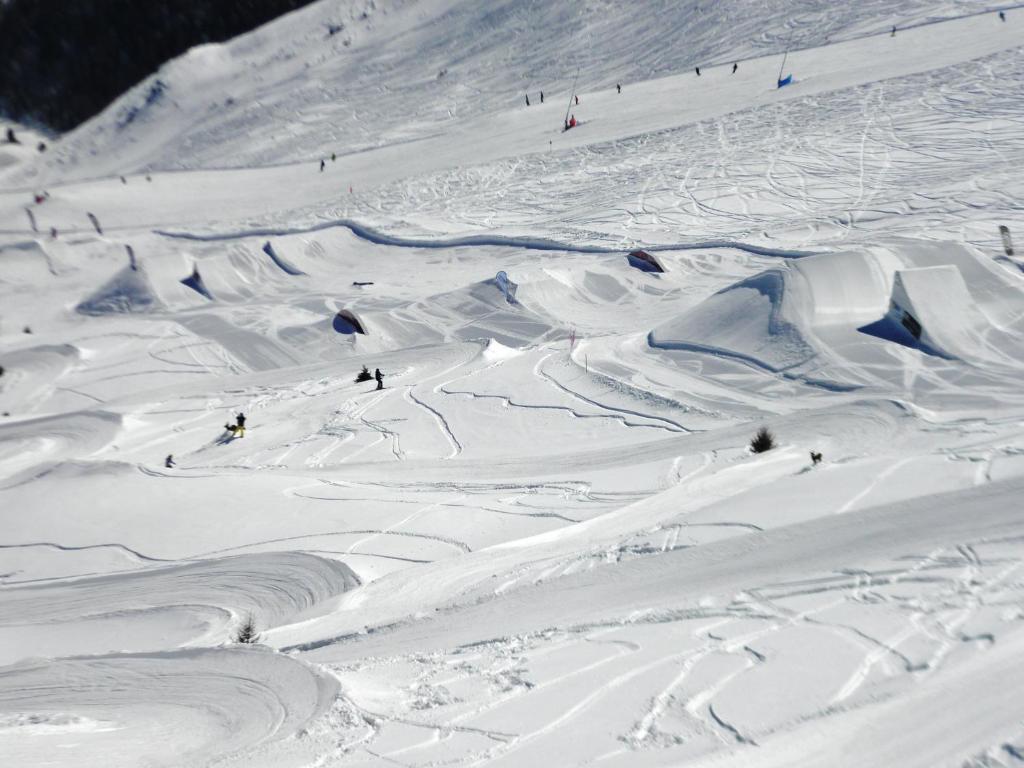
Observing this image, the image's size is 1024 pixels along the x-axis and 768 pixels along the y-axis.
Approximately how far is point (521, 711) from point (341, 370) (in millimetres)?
16651

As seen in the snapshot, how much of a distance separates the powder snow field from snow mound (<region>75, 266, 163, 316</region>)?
0.14 m

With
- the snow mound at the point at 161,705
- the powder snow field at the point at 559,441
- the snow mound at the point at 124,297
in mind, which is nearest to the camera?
the powder snow field at the point at 559,441

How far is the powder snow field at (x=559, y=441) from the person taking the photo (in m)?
6.06

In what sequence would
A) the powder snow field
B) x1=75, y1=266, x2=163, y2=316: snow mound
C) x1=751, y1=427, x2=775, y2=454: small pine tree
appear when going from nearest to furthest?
1. the powder snow field
2. x1=751, y1=427, x2=775, y2=454: small pine tree
3. x1=75, y1=266, x2=163, y2=316: snow mound

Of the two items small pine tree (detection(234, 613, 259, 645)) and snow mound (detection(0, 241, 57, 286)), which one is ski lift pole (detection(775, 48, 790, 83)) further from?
small pine tree (detection(234, 613, 259, 645))

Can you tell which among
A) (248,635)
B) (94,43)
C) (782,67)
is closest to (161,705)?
(248,635)

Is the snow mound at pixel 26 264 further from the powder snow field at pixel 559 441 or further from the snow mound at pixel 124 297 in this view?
the snow mound at pixel 124 297

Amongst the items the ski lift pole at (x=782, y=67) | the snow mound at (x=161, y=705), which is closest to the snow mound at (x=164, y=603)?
the snow mound at (x=161, y=705)

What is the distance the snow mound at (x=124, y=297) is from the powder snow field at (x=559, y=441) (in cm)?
14

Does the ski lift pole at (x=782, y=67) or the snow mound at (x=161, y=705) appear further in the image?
the ski lift pole at (x=782, y=67)

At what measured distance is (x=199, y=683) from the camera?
23.6ft

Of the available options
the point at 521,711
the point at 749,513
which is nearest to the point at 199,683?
the point at 521,711

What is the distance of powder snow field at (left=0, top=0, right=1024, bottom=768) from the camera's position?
6.06 metres

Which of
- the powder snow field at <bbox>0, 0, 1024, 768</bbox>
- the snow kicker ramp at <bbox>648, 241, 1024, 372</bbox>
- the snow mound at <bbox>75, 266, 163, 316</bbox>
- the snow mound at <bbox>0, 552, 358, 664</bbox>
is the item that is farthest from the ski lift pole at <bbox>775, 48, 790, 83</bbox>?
the snow mound at <bbox>0, 552, 358, 664</bbox>
